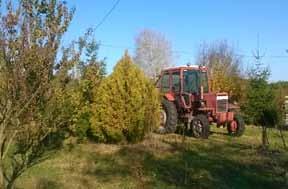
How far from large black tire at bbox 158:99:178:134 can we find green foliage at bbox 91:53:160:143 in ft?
5.58

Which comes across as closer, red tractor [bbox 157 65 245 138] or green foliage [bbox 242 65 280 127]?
red tractor [bbox 157 65 245 138]

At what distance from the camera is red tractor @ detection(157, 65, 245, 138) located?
14.8m

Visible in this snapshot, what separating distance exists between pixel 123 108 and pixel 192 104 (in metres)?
3.48

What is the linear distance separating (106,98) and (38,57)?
861 cm

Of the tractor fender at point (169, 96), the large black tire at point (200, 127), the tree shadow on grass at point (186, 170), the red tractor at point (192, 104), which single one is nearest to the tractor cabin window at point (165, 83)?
the red tractor at point (192, 104)

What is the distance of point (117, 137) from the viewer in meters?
12.4

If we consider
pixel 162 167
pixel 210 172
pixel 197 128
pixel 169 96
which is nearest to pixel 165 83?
pixel 169 96

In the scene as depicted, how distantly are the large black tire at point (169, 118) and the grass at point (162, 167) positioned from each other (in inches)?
88.5

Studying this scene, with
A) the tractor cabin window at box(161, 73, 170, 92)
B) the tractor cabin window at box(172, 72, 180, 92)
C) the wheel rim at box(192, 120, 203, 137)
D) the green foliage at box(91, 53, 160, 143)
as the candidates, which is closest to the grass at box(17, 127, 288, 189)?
the green foliage at box(91, 53, 160, 143)

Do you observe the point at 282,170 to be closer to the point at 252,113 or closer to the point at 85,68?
the point at 85,68

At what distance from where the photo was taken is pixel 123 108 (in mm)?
12375

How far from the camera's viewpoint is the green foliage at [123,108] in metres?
12.3

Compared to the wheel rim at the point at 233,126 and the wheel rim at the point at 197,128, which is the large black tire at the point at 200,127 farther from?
the wheel rim at the point at 233,126

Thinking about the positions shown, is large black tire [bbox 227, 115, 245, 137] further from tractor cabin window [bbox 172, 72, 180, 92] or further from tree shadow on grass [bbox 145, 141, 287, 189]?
tree shadow on grass [bbox 145, 141, 287, 189]
